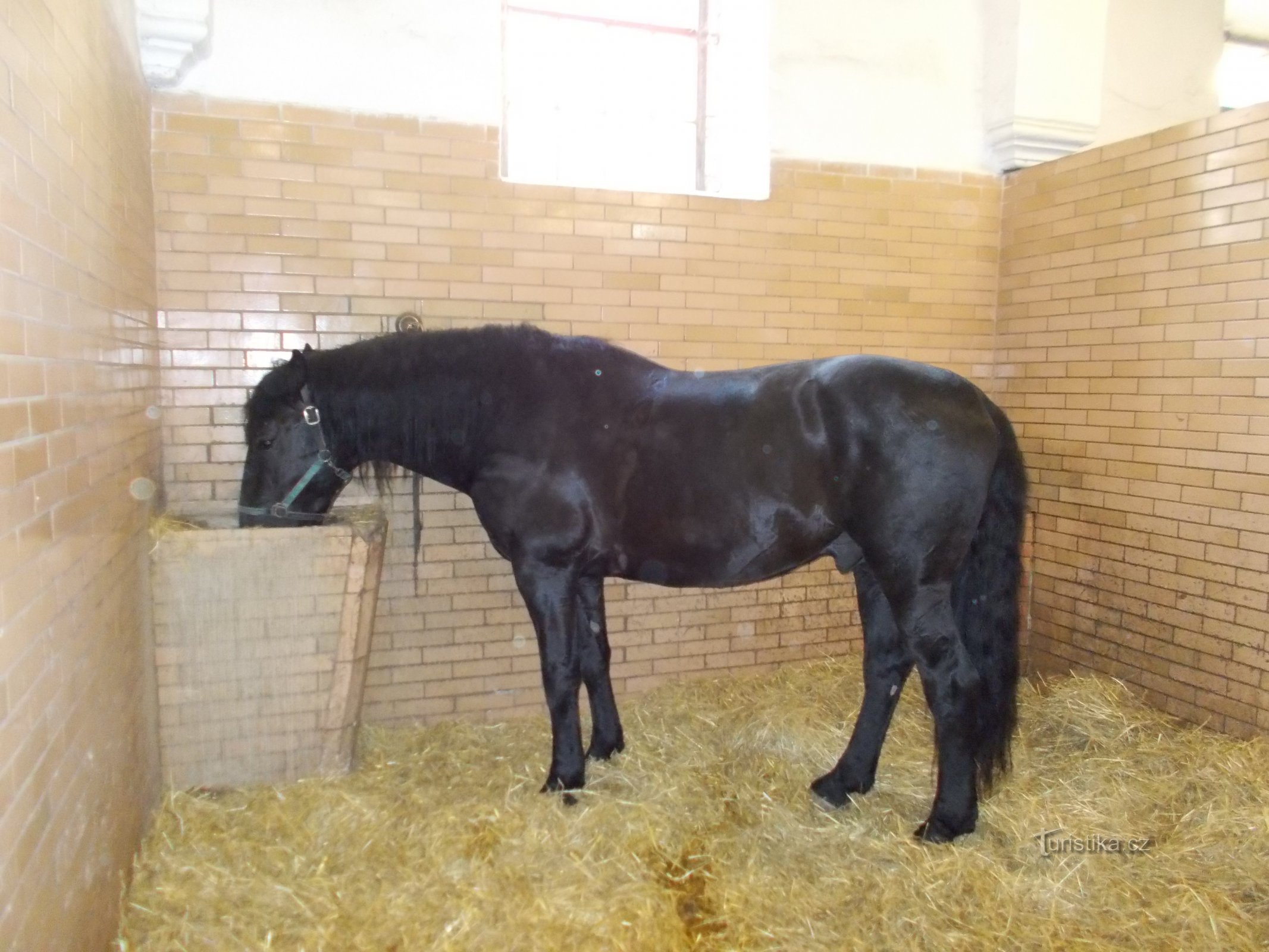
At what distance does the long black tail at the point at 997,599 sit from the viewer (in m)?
2.73

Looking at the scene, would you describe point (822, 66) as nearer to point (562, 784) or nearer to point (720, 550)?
point (720, 550)

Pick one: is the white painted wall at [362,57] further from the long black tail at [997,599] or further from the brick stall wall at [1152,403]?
the brick stall wall at [1152,403]

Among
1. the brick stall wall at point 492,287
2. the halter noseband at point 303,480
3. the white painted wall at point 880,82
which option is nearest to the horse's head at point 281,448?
the halter noseband at point 303,480

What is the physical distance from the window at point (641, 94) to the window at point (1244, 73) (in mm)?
3761

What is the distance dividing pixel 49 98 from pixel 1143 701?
4.79m

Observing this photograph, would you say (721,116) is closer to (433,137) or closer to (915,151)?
(915,151)

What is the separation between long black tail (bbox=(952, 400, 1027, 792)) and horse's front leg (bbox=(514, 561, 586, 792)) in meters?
1.42

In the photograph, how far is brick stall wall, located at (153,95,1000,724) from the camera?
3.34 metres

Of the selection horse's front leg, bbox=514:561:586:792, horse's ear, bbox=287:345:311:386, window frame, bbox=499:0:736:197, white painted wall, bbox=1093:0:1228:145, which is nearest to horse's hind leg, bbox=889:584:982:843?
horse's front leg, bbox=514:561:586:792

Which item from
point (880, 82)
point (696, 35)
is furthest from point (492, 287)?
point (880, 82)

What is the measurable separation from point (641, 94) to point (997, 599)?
3264 millimetres

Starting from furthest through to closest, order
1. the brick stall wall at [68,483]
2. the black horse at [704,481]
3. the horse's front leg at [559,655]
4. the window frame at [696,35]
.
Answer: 1. the window frame at [696,35]
2. the horse's front leg at [559,655]
3. the black horse at [704,481]
4. the brick stall wall at [68,483]

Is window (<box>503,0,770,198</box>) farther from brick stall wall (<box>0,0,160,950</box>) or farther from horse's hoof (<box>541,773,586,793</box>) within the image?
horse's hoof (<box>541,773,586,793</box>)

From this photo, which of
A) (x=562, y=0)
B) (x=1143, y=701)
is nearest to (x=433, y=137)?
(x=562, y=0)
